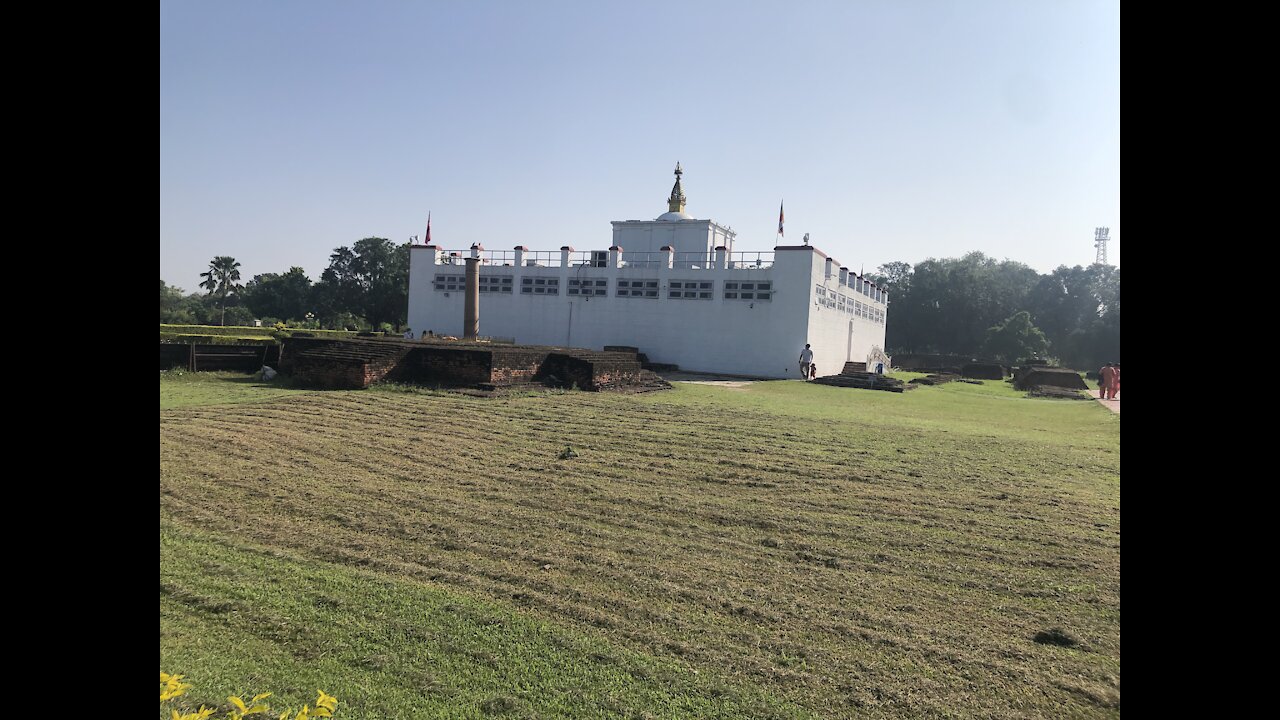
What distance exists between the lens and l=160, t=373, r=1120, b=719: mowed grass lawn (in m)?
3.00

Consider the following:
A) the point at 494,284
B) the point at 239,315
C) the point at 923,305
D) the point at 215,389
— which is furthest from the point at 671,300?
the point at 923,305

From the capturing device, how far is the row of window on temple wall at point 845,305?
27.1 m

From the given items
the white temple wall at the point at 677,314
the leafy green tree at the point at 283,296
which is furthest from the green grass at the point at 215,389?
the leafy green tree at the point at 283,296

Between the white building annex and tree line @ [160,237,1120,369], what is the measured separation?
24.4ft

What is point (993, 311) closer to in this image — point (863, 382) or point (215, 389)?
point (863, 382)

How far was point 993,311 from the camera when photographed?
55.9m

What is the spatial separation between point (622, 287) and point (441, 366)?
14365mm

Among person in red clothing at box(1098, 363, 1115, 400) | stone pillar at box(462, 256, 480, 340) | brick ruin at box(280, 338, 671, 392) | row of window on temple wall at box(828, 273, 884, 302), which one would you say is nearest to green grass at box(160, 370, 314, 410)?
brick ruin at box(280, 338, 671, 392)

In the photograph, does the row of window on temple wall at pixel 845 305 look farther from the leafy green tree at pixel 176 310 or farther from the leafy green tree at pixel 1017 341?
the leafy green tree at pixel 176 310

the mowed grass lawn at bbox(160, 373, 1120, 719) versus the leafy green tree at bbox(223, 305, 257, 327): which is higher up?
the leafy green tree at bbox(223, 305, 257, 327)

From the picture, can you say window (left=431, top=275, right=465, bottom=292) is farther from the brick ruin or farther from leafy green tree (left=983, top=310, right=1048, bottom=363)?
Result: leafy green tree (left=983, top=310, right=1048, bottom=363)
